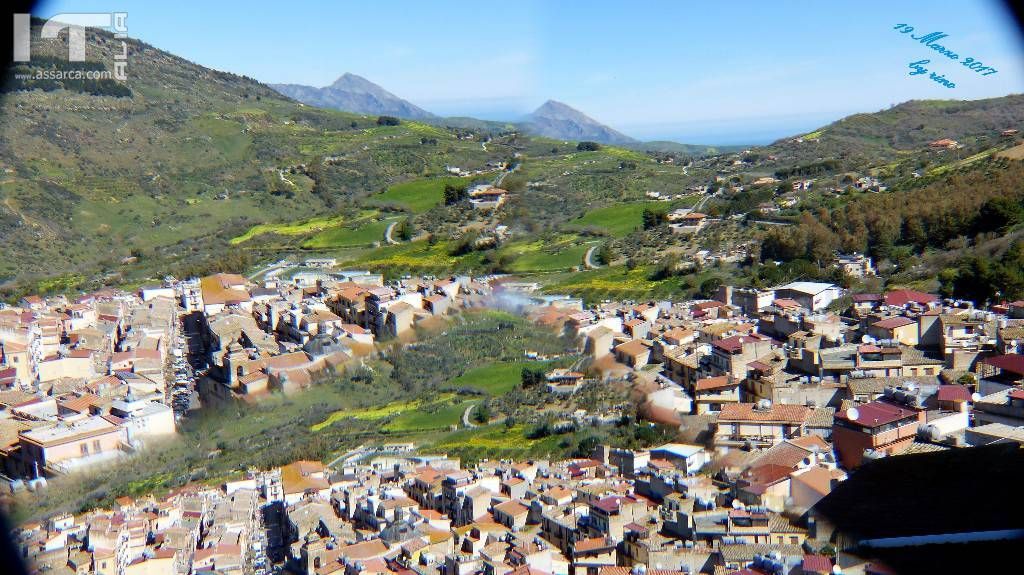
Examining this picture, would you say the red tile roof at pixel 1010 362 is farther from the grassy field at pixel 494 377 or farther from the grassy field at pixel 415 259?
the grassy field at pixel 415 259

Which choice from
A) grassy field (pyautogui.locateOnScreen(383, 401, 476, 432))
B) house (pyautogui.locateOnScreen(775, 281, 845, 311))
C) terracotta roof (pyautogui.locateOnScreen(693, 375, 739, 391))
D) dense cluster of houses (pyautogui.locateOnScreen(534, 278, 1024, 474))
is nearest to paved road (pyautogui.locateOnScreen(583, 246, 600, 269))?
dense cluster of houses (pyautogui.locateOnScreen(534, 278, 1024, 474))

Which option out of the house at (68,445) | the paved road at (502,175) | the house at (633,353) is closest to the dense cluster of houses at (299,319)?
the house at (68,445)

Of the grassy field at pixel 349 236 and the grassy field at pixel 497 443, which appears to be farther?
the grassy field at pixel 349 236

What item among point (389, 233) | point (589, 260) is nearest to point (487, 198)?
point (389, 233)

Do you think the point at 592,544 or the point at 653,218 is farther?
the point at 653,218

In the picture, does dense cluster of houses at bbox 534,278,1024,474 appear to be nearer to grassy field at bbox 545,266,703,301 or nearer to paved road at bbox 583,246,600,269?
grassy field at bbox 545,266,703,301

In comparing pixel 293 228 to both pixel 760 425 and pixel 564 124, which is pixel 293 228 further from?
pixel 760 425

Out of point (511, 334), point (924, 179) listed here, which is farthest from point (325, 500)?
point (924, 179)
